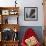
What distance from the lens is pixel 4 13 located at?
19.2 ft

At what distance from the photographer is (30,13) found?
19.8 feet

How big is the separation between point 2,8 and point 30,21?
1.16 metres

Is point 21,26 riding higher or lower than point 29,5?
lower

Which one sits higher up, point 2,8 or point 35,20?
point 2,8

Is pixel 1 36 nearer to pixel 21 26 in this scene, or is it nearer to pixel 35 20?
pixel 21 26

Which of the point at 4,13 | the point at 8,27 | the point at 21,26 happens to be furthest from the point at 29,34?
the point at 4,13

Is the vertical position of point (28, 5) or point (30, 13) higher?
point (28, 5)

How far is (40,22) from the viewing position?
19.7 feet

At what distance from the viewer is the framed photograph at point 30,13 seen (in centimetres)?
601

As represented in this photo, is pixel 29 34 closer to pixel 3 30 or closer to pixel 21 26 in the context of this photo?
pixel 21 26

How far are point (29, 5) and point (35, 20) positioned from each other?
24.1 inches

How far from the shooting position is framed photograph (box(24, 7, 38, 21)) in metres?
6.01

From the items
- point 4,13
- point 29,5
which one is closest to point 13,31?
point 4,13

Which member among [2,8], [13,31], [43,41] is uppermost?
[2,8]
